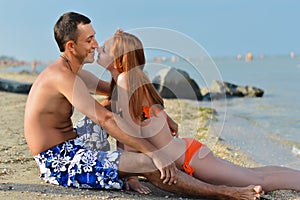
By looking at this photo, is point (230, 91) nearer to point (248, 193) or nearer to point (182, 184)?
point (248, 193)

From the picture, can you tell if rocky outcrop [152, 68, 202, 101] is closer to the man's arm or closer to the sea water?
the sea water

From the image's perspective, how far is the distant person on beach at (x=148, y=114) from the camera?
12.3ft

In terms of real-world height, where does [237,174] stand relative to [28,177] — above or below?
above

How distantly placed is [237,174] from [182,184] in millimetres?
572

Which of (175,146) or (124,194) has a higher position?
(175,146)

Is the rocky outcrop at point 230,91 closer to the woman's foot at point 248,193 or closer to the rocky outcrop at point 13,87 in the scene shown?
the rocky outcrop at point 13,87

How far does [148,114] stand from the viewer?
3760 millimetres

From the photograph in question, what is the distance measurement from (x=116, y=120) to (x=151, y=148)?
0.36 m

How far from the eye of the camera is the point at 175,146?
12.4 feet

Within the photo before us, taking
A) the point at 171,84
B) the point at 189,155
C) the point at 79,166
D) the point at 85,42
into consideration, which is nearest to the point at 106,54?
the point at 85,42

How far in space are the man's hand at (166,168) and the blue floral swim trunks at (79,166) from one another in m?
0.33

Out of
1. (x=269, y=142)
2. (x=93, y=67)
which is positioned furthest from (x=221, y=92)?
(x=93, y=67)

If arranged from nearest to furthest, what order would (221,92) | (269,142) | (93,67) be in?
(93,67), (269,142), (221,92)

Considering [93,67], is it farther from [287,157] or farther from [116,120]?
[287,157]
